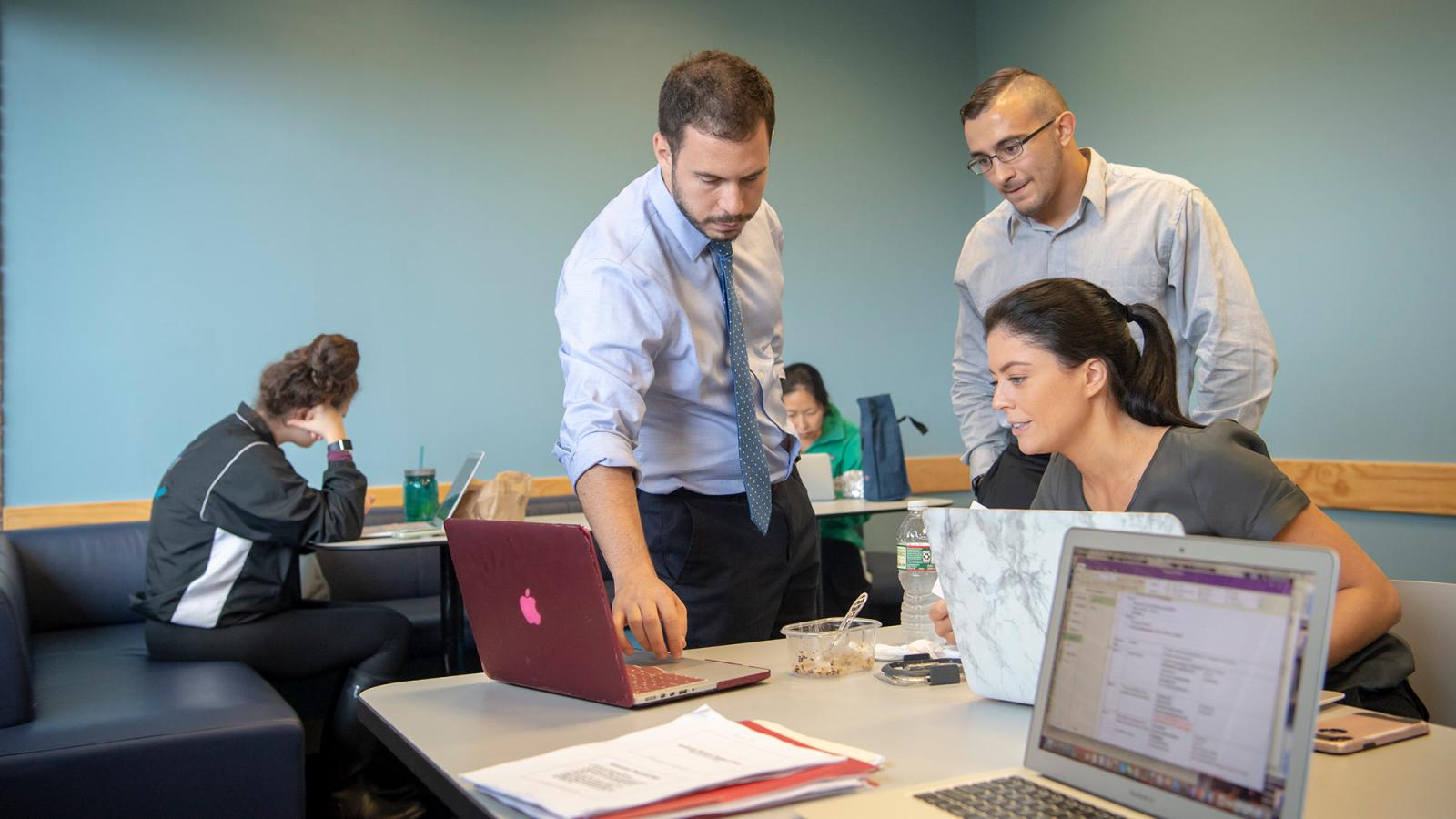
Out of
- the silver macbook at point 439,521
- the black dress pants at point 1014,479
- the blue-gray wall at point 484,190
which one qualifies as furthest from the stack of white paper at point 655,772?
the blue-gray wall at point 484,190

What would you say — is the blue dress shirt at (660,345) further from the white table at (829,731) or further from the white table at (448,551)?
the white table at (448,551)

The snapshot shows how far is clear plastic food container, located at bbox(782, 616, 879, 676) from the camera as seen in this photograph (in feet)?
4.90

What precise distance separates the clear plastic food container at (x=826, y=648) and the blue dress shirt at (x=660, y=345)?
14.1 inches

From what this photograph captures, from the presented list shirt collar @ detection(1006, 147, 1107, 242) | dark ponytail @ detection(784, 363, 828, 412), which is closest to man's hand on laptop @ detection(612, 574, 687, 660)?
shirt collar @ detection(1006, 147, 1107, 242)

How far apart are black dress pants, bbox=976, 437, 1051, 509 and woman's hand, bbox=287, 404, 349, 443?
2.19 metres

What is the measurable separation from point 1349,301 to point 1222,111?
91 centimetres

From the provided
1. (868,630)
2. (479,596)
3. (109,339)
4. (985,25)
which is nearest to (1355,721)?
(868,630)

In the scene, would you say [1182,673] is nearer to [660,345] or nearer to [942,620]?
[942,620]

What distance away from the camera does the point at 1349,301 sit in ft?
12.2

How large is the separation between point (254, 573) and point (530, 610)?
2.22m

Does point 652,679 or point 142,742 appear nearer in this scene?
point 652,679

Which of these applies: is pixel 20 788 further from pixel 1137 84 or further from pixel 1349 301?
pixel 1137 84

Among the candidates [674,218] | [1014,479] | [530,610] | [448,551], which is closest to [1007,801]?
[530,610]

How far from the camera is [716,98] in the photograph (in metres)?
1.65
